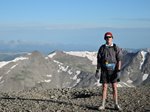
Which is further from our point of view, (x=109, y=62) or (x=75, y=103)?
(x=75, y=103)

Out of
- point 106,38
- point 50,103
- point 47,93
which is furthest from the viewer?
point 47,93

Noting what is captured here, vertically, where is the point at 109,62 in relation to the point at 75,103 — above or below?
above

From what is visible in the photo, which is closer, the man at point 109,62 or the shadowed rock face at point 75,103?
the man at point 109,62

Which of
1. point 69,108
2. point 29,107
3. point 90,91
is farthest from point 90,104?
point 90,91

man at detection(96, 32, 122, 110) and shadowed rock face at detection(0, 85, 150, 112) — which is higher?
man at detection(96, 32, 122, 110)

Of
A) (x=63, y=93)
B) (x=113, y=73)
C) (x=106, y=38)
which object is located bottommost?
(x=63, y=93)

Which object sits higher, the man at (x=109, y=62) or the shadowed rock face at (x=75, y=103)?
the man at (x=109, y=62)

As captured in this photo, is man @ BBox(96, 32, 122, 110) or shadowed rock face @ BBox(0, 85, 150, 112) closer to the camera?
man @ BBox(96, 32, 122, 110)

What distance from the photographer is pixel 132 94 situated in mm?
19781

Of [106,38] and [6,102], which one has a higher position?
[106,38]

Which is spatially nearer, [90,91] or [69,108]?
[69,108]

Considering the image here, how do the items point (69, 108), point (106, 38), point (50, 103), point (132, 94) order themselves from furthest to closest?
1. point (132, 94)
2. point (50, 103)
3. point (69, 108)
4. point (106, 38)

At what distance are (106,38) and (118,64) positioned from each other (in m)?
1.09

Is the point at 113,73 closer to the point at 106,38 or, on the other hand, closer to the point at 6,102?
the point at 106,38
